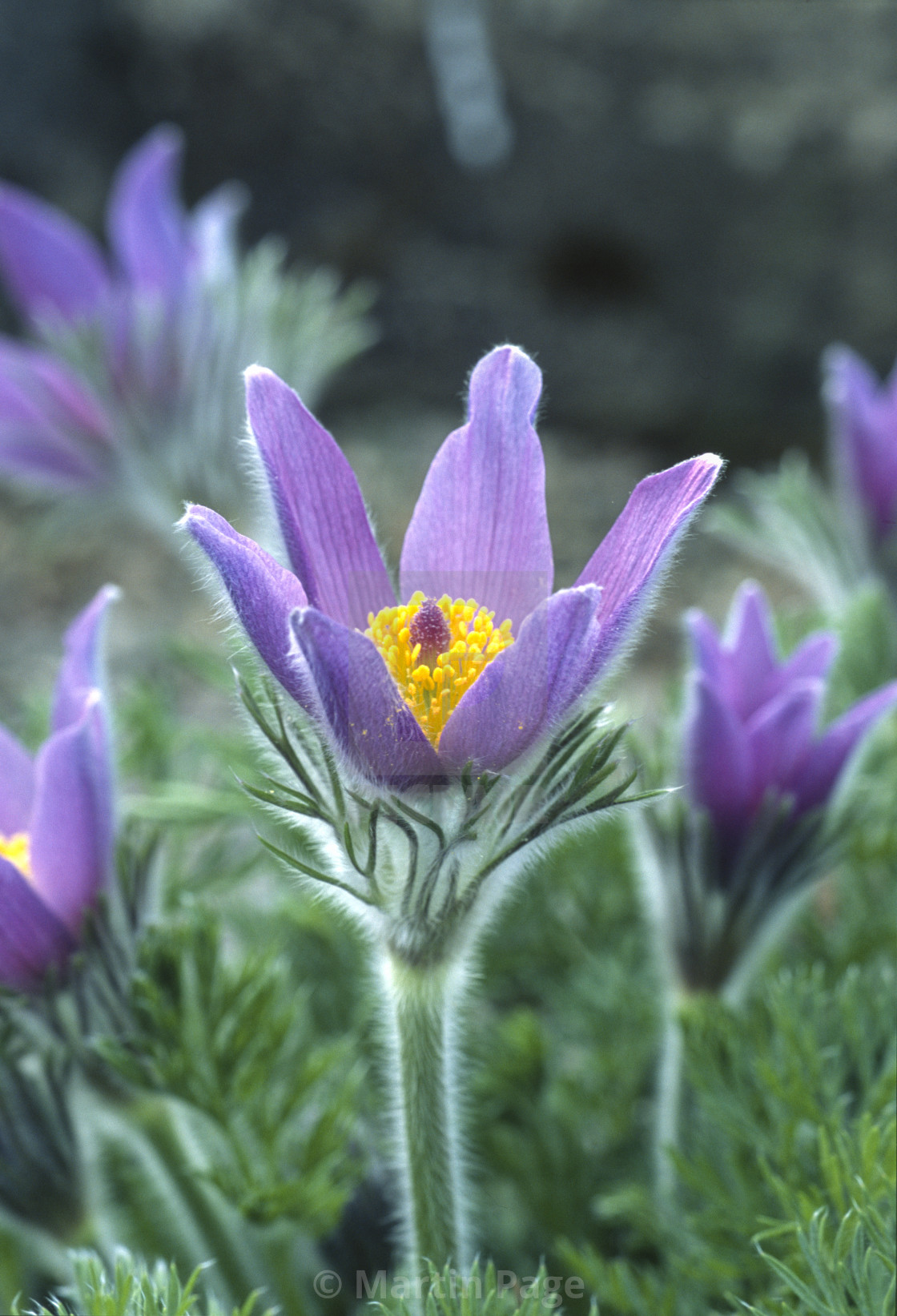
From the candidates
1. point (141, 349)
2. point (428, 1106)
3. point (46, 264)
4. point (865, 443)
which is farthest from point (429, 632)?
point (46, 264)

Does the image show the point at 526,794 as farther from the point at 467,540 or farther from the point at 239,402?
the point at 239,402

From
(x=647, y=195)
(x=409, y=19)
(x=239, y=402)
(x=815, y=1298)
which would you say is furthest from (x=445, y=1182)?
(x=409, y=19)

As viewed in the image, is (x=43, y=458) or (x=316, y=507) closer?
(x=316, y=507)

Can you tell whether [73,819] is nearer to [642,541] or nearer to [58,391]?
[642,541]

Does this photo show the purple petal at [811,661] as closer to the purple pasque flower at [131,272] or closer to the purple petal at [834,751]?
the purple petal at [834,751]

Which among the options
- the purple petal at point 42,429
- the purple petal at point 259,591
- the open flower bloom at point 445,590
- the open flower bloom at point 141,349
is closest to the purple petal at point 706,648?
the open flower bloom at point 445,590

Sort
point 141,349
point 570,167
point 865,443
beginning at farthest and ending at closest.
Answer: point 570,167 < point 141,349 < point 865,443
